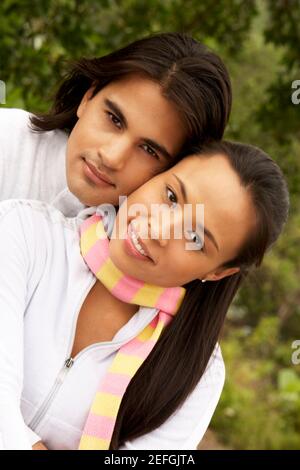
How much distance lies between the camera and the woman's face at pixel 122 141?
1809mm

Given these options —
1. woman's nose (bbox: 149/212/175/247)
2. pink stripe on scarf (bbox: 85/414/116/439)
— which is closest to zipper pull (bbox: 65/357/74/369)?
pink stripe on scarf (bbox: 85/414/116/439)

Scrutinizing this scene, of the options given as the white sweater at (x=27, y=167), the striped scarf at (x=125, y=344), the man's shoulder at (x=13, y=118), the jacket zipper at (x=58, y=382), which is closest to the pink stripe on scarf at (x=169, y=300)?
the striped scarf at (x=125, y=344)

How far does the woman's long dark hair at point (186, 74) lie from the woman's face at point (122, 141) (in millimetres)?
25

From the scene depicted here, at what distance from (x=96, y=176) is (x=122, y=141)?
0.37 ft

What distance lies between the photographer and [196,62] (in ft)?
5.92

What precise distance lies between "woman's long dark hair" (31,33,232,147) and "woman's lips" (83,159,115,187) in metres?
0.22

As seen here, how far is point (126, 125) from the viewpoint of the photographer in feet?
6.03

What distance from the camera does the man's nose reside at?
181cm

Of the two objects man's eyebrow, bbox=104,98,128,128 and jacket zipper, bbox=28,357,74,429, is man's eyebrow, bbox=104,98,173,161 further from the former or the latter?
jacket zipper, bbox=28,357,74,429

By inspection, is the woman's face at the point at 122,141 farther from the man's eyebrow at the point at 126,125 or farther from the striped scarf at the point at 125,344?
the striped scarf at the point at 125,344

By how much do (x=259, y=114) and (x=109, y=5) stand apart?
3.94 ft

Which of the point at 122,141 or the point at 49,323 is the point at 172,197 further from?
the point at 49,323
